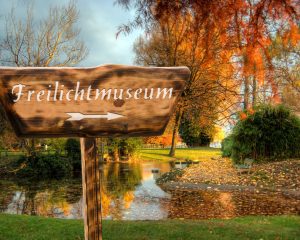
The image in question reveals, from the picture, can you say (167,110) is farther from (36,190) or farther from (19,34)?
(19,34)

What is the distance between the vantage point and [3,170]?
2189cm

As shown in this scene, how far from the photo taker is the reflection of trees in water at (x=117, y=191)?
10.9 meters

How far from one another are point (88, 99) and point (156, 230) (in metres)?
4.03

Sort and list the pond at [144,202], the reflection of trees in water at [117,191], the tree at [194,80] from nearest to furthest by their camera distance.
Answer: the pond at [144,202] < the reflection of trees in water at [117,191] < the tree at [194,80]

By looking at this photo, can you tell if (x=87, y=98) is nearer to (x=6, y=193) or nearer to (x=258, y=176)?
(x=258, y=176)

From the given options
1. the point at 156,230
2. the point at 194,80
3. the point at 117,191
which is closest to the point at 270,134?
the point at 194,80

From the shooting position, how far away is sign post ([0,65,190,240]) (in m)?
3.08

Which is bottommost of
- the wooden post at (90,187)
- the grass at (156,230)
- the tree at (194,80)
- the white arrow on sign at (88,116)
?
the grass at (156,230)

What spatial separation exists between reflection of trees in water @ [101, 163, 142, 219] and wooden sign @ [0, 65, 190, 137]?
275 inches

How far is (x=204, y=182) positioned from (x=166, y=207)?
4.90 metres

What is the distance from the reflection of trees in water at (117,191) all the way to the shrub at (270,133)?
5832 mm

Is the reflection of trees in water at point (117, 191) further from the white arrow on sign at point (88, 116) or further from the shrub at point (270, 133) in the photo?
the white arrow on sign at point (88, 116)

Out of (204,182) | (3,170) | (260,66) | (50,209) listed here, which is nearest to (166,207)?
(50,209)

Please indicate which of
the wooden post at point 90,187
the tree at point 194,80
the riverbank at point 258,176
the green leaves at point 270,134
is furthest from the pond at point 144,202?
the tree at point 194,80
